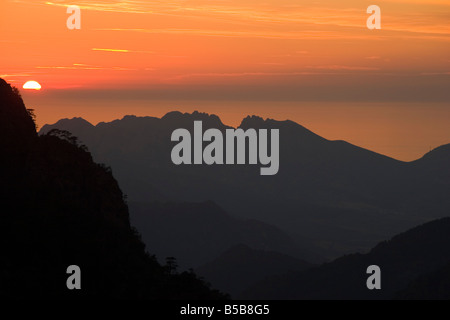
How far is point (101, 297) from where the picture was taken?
7638cm

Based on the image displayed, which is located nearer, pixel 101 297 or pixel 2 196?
pixel 101 297

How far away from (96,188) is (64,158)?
14.5 feet

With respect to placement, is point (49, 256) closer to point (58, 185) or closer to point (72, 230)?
point (72, 230)

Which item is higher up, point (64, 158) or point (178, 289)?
point (64, 158)

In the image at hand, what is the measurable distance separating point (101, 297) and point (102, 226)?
10834 mm

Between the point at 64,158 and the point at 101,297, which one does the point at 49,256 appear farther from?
the point at 64,158
